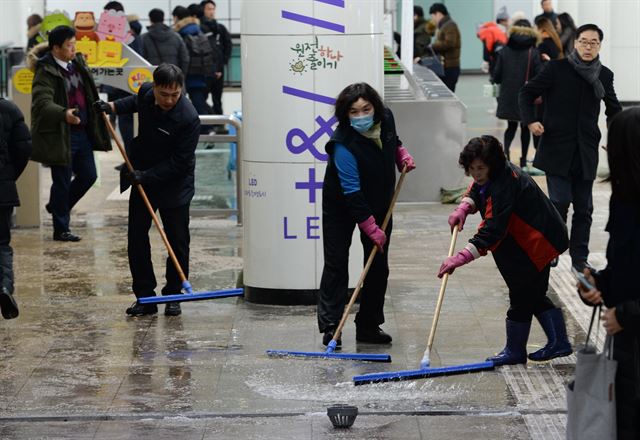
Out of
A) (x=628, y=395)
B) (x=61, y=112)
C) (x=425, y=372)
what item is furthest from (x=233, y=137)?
(x=628, y=395)

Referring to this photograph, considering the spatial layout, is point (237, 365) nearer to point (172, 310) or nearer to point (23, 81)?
point (172, 310)

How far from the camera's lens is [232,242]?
39.7ft

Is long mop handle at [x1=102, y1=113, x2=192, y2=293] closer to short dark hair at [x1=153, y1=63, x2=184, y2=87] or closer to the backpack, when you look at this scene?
short dark hair at [x1=153, y1=63, x2=184, y2=87]

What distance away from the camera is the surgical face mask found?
7848 mm

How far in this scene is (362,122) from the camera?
25.8ft

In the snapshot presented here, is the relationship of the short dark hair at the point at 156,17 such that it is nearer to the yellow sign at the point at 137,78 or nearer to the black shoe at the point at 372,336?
the yellow sign at the point at 137,78

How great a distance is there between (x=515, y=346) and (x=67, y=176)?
562 cm

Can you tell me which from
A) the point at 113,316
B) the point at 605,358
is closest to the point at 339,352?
the point at 113,316

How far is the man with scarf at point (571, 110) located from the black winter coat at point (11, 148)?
12.1 ft

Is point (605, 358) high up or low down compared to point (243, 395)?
up

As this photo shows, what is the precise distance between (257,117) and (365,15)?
986 mm

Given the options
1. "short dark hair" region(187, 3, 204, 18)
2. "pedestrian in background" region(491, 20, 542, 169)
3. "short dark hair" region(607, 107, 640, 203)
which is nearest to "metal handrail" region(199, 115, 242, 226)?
"pedestrian in background" region(491, 20, 542, 169)

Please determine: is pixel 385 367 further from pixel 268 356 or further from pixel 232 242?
pixel 232 242

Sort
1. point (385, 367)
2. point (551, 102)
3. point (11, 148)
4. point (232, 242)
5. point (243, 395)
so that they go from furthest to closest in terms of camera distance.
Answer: point (232, 242)
point (551, 102)
point (11, 148)
point (385, 367)
point (243, 395)
